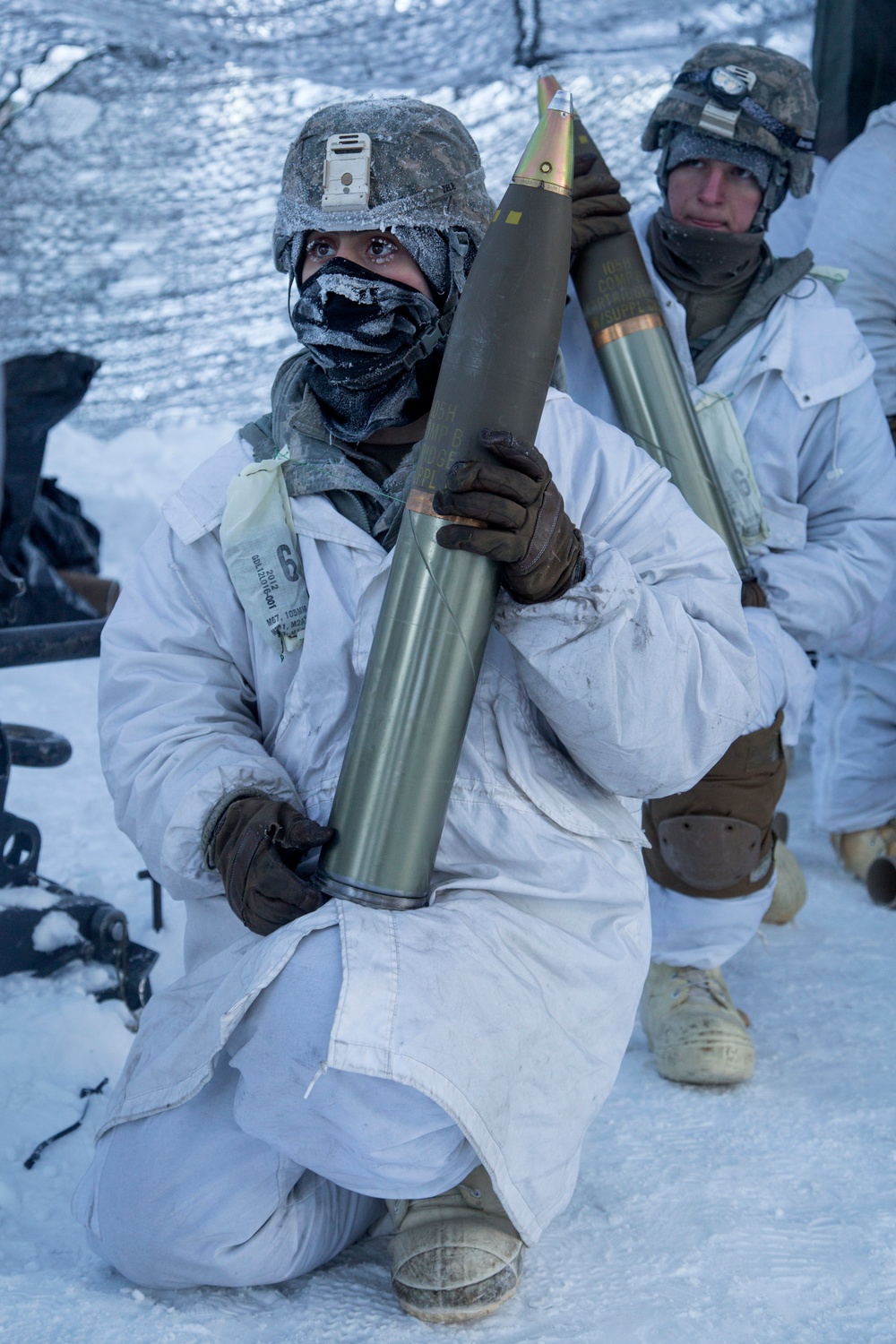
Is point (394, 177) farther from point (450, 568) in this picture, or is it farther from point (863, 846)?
point (863, 846)

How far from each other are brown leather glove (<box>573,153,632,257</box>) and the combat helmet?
22cm

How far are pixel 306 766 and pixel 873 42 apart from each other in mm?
3702

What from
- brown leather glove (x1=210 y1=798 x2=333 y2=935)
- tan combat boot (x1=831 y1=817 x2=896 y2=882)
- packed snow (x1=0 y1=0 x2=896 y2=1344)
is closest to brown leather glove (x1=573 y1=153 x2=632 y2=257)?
brown leather glove (x1=210 y1=798 x2=333 y2=935)

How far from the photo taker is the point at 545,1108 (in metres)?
1.52

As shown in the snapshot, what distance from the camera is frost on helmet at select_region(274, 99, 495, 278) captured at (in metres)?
1.73

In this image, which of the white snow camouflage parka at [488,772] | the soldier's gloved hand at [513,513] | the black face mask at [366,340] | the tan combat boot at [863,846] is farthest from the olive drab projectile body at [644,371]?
the tan combat boot at [863,846]

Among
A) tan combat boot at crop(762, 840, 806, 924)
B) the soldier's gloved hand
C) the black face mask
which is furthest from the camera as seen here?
tan combat boot at crop(762, 840, 806, 924)

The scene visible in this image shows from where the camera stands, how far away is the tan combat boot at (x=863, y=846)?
3.28 m

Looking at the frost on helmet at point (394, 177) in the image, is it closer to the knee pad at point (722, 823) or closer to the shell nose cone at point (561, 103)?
the shell nose cone at point (561, 103)

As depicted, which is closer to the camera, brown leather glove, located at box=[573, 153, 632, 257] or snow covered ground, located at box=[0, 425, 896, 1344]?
snow covered ground, located at box=[0, 425, 896, 1344]

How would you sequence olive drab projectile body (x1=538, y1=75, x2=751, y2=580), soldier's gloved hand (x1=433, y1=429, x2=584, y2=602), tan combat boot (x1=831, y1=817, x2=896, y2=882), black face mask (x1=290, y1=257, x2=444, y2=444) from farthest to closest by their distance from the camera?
1. tan combat boot (x1=831, y1=817, x2=896, y2=882)
2. olive drab projectile body (x1=538, y1=75, x2=751, y2=580)
3. black face mask (x1=290, y1=257, x2=444, y2=444)
4. soldier's gloved hand (x1=433, y1=429, x2=584, y2=602)

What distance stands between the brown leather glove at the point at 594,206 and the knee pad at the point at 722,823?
1045 mm

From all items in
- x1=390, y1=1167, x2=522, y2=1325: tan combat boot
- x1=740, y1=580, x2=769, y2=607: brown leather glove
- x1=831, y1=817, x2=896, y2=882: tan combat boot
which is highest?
x1=740, y1=580, x2=769, y2=607: brown leather glove

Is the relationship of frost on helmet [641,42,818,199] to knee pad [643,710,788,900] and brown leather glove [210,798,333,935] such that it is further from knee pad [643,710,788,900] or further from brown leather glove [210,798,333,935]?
brown leather glove [210,798,333,935]
